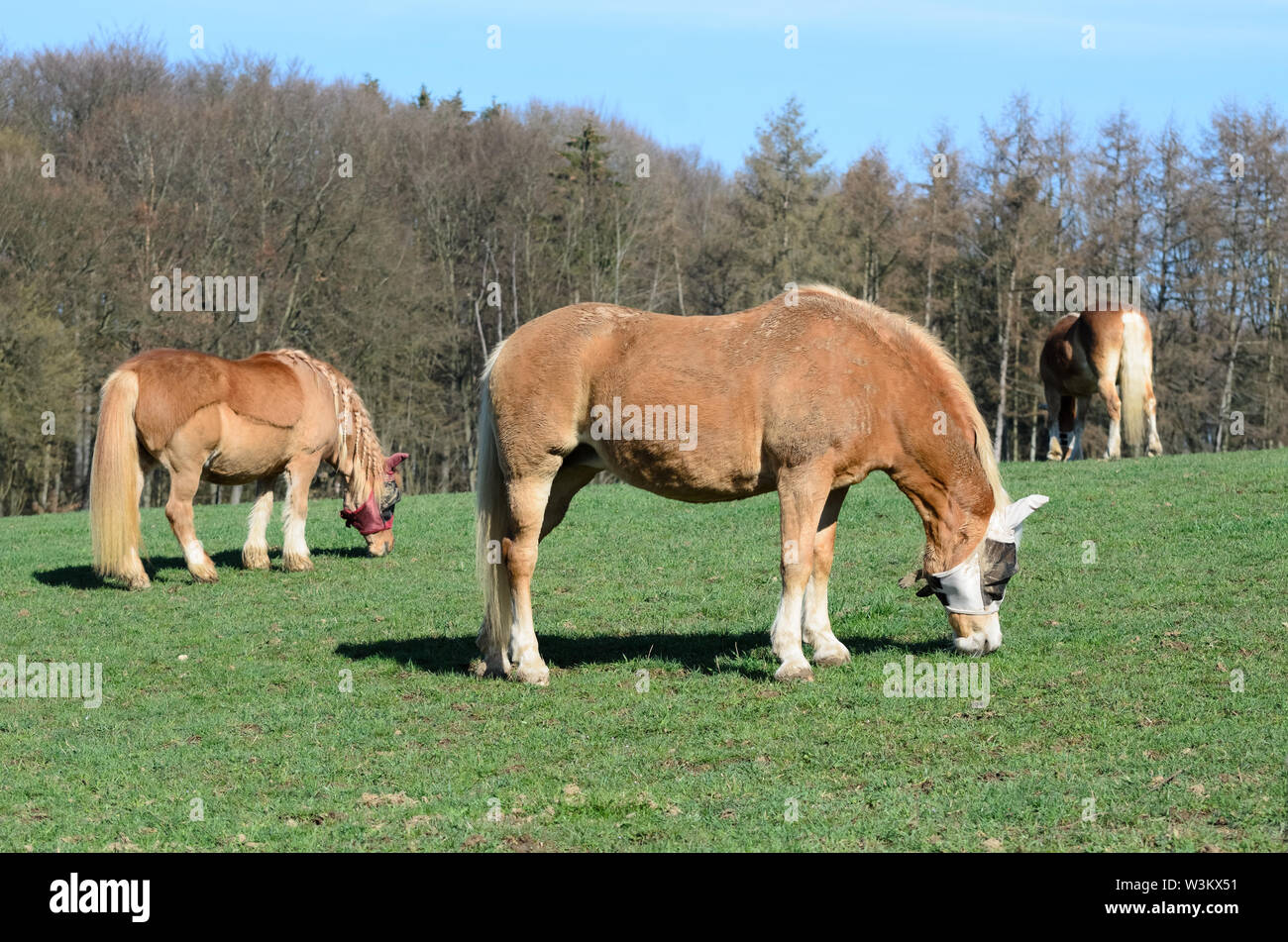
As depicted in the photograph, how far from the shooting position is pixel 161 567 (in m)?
15.6

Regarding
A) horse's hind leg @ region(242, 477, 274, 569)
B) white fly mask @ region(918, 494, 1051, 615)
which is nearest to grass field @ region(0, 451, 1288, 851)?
horse's hind leg @ region(242, 477, 274, 569)

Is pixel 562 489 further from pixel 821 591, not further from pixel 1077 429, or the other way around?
pixel 1077 429

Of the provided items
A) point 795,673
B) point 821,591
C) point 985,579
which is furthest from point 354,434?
point 985,579

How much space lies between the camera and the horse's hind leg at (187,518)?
14039 mm

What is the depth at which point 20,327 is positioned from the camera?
113 ft

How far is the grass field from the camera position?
604 centimetres

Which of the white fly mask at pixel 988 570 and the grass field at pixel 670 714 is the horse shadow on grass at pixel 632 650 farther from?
the white fly mask at pixel 988 570

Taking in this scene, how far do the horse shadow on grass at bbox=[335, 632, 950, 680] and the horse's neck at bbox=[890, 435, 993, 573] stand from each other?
967mm

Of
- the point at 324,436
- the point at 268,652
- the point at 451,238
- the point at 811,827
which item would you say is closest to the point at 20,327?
the point at 451,238

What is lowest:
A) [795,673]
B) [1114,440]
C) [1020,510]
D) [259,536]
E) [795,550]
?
[795,673]

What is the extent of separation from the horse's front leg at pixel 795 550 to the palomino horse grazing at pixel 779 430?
1 cm

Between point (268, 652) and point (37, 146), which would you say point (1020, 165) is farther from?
point (268, 652)

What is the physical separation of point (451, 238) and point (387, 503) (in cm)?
3464

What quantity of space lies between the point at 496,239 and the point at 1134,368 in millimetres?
31326
